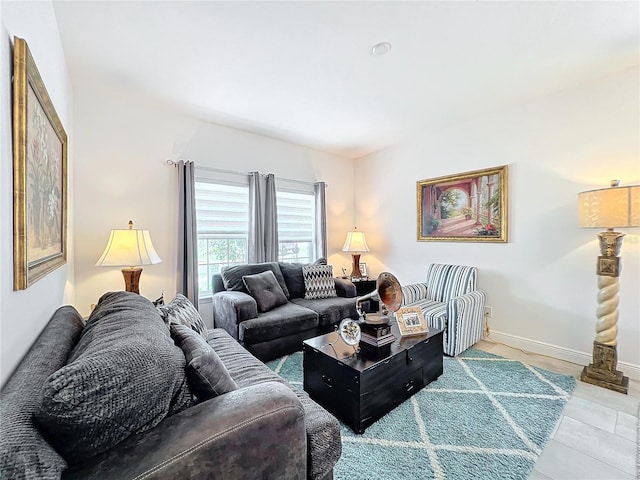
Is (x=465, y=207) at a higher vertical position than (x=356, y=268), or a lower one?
higher

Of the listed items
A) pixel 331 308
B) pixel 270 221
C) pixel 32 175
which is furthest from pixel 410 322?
pixel 32 175

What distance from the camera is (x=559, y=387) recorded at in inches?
89.2

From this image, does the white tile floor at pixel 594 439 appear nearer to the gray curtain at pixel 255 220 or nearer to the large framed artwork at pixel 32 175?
the large framed artwork at pixel 32 175

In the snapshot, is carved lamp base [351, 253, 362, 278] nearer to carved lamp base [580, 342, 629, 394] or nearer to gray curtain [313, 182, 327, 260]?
gray curtain [313, 182, 327, 260]

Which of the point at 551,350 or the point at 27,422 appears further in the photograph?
the point at 551,350

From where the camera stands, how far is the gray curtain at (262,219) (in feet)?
12.1

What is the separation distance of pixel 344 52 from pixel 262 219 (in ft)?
7.20

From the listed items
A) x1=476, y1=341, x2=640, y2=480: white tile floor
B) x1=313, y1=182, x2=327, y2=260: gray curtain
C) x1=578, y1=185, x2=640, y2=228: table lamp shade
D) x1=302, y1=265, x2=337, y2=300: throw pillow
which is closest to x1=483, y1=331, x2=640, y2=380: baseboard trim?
x1=476, y1=341, x2=640, y2=480: white tile floor

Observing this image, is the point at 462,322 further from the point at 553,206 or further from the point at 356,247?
the point at 356,247

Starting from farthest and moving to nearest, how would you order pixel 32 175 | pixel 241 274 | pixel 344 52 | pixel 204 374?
pixel 241 274
pixel 344 52
pixel 32 175
pixel 204 374

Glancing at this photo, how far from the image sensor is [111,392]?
73cm

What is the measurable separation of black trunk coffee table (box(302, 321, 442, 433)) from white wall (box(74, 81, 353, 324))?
2036 millimetres

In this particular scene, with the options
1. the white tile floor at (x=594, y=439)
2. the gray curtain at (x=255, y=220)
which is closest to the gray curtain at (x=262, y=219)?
the gray curtain at (x=255, y=220)

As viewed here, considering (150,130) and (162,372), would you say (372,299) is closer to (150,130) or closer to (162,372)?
(162,372)
